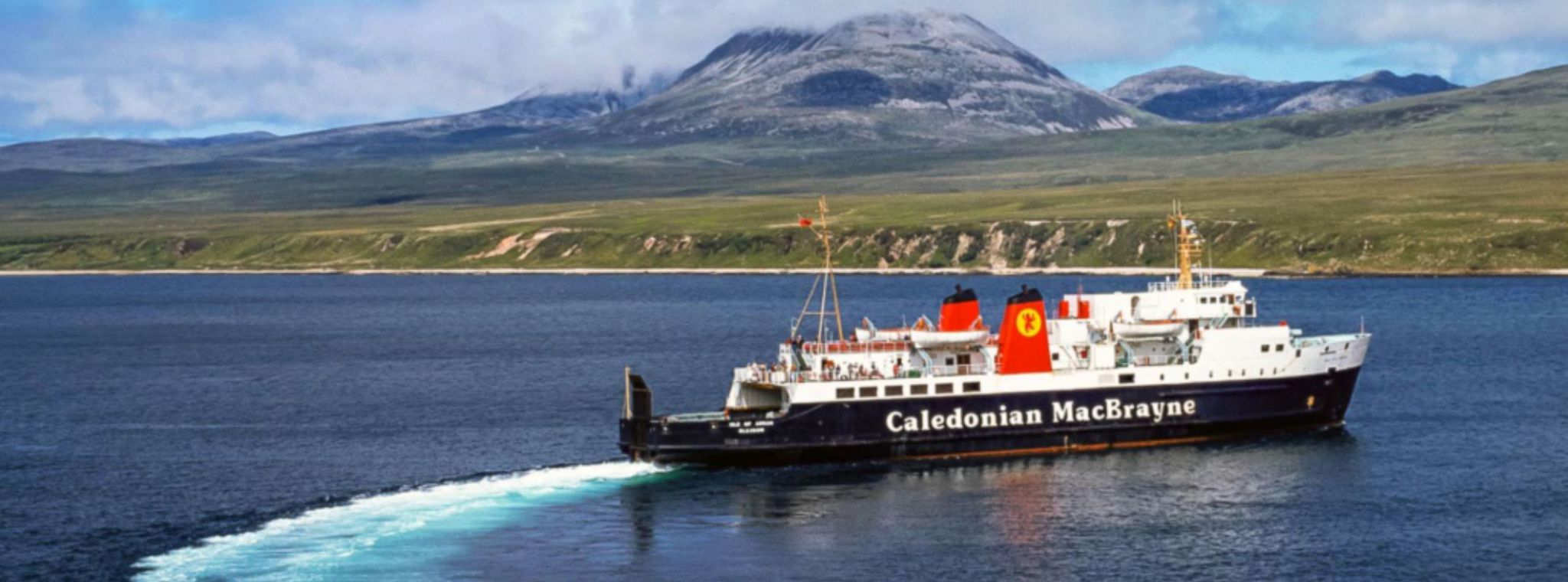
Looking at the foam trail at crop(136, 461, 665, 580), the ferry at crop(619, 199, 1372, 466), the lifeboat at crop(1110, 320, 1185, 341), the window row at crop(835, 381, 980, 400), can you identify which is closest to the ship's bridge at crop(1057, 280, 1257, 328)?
the ferry at crop(619, 199, 1372, 466)

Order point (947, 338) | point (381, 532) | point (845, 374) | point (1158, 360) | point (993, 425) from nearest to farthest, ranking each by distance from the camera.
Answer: point (381, 532)
point (993, 425)
point (845, 374)
point (947, 338)
point (1158, 360)

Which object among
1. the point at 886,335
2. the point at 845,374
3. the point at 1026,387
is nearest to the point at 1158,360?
the point at 1026,387

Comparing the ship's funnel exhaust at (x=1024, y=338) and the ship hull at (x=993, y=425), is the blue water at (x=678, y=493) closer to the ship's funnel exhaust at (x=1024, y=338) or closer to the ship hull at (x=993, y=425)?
the ship hull at (x=993, y=425)

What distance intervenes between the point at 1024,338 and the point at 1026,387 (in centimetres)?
210

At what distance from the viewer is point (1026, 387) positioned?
83.6 meters

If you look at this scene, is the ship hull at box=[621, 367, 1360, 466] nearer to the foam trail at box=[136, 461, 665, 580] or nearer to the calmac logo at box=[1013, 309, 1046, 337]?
the calmac logo at box=[1013, 309, 1046, 337]

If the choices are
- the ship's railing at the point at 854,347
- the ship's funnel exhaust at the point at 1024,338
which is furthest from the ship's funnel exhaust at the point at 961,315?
the ship's railing at the point at 854,347

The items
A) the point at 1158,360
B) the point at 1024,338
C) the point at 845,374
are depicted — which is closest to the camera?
the point at 845,374

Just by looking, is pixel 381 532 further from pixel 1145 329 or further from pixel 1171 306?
pixel 1171 306

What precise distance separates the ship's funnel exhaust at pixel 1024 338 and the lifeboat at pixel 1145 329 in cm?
420

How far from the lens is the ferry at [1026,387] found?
267 feet

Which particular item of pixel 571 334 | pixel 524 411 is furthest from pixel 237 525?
pixel 571 334

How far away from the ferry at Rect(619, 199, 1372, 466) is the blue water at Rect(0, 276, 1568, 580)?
1427 millimetres

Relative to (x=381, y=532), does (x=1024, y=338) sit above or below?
above
